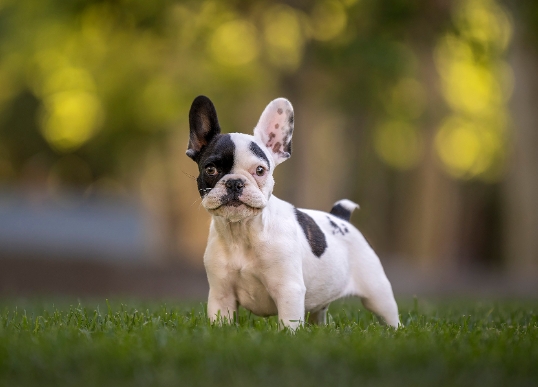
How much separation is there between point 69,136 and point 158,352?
21183 mm

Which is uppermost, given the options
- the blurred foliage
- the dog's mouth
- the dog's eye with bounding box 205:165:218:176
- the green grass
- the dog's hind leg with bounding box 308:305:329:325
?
the blurred foliage

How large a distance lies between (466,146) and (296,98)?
12.6 metres

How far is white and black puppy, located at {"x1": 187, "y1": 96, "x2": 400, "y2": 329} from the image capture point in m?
5.16

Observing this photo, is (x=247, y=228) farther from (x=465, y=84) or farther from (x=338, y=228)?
(x=465, y=84)

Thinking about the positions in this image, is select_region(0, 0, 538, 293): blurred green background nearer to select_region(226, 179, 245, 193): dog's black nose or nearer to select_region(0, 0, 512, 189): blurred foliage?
select_region(0, 0, 512, 189): blurred foliage

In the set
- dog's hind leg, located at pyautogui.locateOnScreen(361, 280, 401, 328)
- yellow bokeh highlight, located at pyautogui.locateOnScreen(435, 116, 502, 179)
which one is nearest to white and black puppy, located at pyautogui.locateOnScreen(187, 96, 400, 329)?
dog's hind leg, located at pyautogui.locateOnScreen(361, 280, 401, 328)

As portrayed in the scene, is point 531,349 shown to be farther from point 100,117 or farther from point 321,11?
point 100,117

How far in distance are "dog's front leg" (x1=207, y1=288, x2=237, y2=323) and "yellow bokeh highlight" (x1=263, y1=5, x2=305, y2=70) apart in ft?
40.9

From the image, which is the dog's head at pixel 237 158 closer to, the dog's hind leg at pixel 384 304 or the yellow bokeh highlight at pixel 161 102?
the dog's hind leg at pixel 384 304

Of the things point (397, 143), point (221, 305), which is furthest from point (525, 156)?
point (221, 305)

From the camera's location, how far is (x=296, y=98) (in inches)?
690

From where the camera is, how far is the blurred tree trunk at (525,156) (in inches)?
715

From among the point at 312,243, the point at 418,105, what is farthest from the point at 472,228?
the point at 312,243

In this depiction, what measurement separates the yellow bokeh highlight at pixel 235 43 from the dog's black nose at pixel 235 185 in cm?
1357
